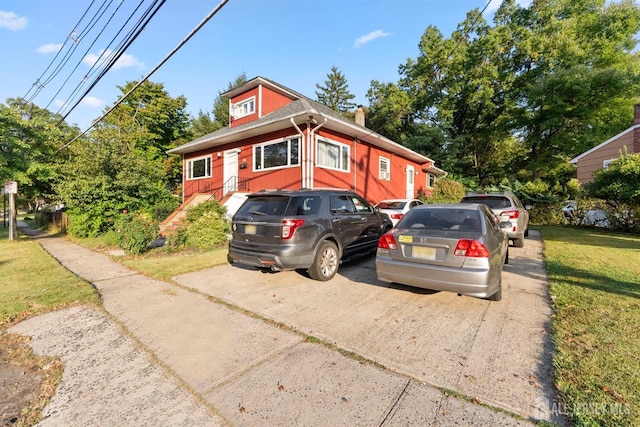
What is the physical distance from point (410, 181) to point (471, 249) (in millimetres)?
16941

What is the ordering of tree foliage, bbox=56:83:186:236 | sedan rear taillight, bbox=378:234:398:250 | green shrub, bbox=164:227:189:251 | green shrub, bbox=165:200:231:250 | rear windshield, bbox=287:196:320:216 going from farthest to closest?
1. tree foliage, bbox=56:83:186:236
2. green shrub, bbox=165:200:231:250
3. green shrub, bbox=164:227:189:251
4. rear windshield, bbox=287:196:320:216
5. sedan rear taillight, bbox=378:234:398:250

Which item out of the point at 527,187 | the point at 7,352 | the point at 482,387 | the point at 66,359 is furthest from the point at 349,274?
the point at 527,187

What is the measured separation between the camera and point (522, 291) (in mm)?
4875

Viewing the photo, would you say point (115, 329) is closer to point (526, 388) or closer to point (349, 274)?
point (349, 274)

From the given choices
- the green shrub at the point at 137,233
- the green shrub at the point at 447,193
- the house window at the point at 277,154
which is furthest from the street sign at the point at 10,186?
the green shrub at the point at 447,193

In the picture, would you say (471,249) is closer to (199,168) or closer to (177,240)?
(177,240)

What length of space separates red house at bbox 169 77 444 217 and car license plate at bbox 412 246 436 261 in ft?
24.8

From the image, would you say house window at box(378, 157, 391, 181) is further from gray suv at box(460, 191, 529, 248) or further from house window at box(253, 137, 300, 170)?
gray suv at box(460, 191, 529, 248)

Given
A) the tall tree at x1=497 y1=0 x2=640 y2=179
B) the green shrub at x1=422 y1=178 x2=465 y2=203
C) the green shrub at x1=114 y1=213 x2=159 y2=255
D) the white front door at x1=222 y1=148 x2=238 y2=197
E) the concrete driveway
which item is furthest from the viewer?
the tall tree at x1=497 y1=0 x2=640 y2=179

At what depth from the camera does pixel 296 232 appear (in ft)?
16.6

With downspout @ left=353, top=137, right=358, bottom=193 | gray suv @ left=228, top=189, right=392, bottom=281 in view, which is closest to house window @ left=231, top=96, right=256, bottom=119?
downspout @ left=353, top=137, right=358, bottom=193

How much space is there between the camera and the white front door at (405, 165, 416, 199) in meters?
19.5

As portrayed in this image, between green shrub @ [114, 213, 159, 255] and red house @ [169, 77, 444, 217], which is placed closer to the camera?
green shrub @ [114, 213, 159, 255]

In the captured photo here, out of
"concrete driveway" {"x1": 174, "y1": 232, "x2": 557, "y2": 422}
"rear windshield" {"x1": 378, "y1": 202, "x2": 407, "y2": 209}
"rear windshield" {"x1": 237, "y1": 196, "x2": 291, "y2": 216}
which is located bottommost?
"concrete driveway" {"x1": 174, "y1": 232, "x2": 557, "y2": 422}
